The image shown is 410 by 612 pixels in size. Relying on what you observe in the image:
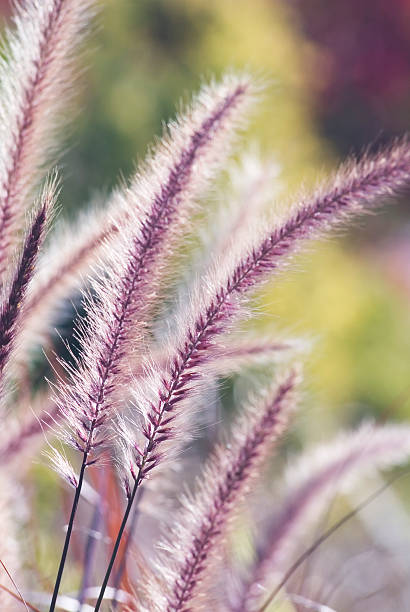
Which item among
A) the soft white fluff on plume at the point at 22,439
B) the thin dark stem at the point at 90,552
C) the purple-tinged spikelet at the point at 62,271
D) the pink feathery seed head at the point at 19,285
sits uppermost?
the pink feathery seed head at the point at 19,285

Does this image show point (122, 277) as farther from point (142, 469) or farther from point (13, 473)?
point (13, 473)

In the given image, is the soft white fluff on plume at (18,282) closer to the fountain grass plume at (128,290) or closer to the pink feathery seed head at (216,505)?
the fountain grass plume at (128,290)

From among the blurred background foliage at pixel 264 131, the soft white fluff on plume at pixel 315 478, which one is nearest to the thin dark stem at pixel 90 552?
the soft white fluff on plume at pixel 315 478

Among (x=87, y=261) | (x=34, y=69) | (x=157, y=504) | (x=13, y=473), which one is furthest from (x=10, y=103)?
(x=157, y=504)

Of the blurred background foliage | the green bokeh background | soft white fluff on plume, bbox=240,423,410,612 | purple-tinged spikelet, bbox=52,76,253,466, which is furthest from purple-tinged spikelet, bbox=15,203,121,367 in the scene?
the green bokeh background

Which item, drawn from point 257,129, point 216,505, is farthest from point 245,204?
point 257,129

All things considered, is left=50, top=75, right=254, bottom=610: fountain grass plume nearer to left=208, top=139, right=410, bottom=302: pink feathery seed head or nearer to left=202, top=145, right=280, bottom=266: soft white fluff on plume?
left=208, top=139, right=410, bottom=302: pink feathery seed head

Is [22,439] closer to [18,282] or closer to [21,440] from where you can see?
[21,440]
